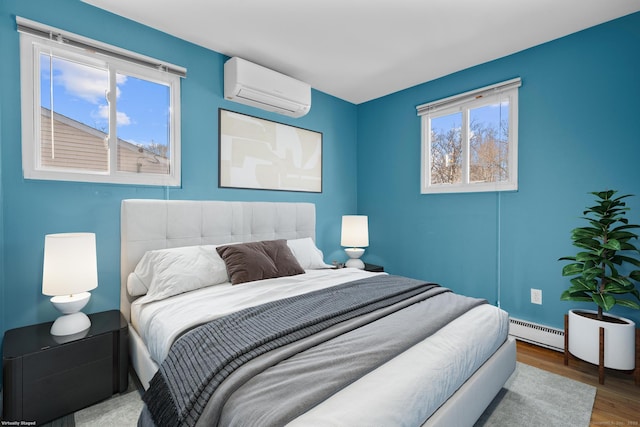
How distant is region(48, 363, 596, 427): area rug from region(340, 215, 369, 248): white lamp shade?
1.98m

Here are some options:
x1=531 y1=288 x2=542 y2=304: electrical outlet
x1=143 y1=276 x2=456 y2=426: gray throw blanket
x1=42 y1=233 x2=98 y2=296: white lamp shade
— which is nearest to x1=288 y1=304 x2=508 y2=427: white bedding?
x1=143 y1=276 x2=456 y2=426: gray throw blanket

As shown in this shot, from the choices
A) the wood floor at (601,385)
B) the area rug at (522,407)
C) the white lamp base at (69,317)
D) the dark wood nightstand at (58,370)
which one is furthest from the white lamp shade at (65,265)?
the wood floor at (601,385)

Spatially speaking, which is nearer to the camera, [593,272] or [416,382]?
[416,382]

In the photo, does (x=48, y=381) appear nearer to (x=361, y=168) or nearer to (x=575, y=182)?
(x=361, y=168)

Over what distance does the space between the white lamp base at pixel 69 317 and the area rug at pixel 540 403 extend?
2444 millimetres

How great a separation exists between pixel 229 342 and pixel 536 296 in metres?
2.81

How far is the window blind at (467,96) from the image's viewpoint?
285 cm

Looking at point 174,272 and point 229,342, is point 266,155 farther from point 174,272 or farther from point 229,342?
point 229,342

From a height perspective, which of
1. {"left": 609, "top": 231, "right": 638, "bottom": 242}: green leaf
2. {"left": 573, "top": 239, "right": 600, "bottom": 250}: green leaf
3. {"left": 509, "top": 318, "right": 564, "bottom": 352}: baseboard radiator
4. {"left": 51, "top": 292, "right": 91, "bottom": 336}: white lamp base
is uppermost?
{"left": 609, "top": 231, "right": 638, "bottom": 242}: green leaf

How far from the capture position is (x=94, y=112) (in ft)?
7.47

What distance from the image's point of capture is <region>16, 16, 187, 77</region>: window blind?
194cm

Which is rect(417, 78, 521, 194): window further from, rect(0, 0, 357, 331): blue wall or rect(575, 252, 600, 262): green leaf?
rect(0, 0, 357, 331): blue wall

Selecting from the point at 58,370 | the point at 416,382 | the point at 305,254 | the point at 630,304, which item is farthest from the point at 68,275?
the point at 630,304

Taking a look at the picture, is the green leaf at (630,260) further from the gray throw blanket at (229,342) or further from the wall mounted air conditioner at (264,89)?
the wall mounted air conditioner at (264,89)
